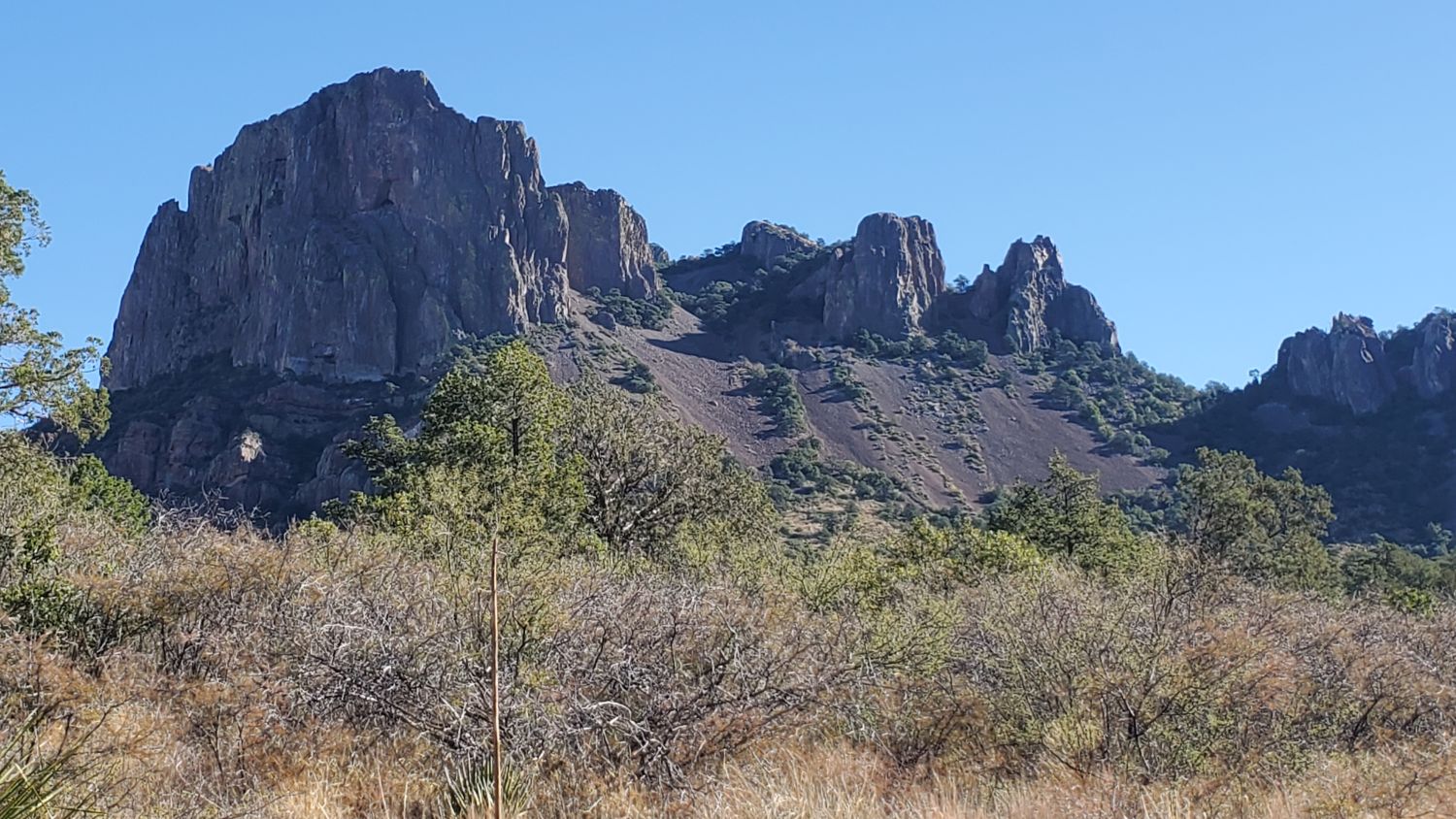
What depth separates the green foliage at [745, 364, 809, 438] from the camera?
99.6 meters

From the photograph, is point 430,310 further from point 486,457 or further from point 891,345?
point 486,457

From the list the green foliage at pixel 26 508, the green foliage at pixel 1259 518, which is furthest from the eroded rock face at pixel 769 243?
the green foliage at pixel 26 508

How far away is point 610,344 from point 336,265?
82.7 feet

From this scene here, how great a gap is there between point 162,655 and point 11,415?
6.60 meters

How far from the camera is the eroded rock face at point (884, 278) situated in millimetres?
125438

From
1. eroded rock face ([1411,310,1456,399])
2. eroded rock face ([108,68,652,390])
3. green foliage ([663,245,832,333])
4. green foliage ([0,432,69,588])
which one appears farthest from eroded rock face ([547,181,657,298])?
→ green foliage ([0,432,69,588])

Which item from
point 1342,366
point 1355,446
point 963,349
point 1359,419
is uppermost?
point 963,349

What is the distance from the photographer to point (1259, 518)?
4412 centimetres

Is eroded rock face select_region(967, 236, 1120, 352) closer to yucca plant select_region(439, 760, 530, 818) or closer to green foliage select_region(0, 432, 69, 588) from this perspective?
green foliage select_region(0, 432, 69, 588)

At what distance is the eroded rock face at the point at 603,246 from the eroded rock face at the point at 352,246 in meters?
4.73

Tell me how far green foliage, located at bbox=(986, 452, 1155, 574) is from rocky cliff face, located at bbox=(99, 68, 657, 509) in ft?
211

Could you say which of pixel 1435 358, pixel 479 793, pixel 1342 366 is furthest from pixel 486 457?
pixel 1435 358

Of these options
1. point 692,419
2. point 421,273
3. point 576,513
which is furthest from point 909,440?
point 576,513

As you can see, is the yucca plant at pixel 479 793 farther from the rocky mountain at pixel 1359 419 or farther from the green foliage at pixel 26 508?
the rocky mountain at pixel 1359 419
